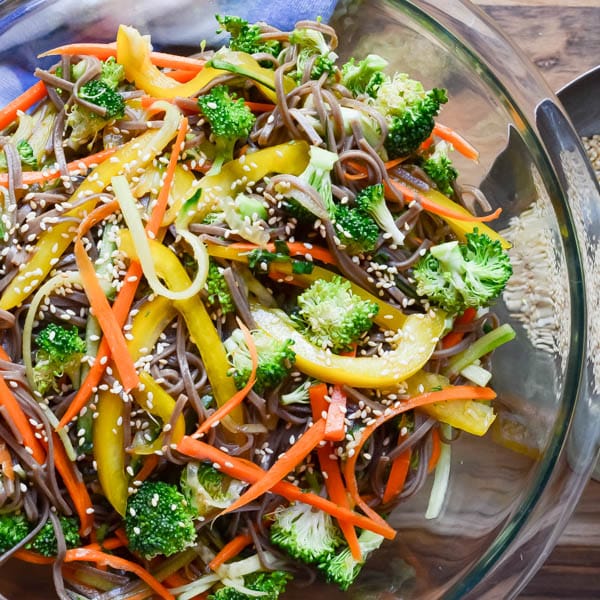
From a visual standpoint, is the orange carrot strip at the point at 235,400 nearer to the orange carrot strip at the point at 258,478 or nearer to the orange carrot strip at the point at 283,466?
the orange carrot strip at the point at 258,478

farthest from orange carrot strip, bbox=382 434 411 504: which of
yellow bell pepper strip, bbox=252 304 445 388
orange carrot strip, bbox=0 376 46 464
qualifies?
orange carrot strip, bbox=0 376 46 464

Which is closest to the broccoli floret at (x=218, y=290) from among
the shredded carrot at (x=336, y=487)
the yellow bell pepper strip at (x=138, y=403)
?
the yellow bell pepper strip at (x=138, y=403)

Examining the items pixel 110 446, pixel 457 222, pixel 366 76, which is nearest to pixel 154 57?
pixel 366 76

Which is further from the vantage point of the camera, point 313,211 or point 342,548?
point 342,548

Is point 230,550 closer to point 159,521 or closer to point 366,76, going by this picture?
point 159,521

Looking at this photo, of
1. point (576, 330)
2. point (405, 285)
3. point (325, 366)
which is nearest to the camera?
point (325, 366)

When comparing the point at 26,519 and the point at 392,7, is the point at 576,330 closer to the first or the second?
the point at 392,7

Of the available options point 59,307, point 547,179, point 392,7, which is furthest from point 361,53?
point 59,307

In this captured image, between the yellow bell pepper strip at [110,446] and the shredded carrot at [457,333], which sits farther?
the shredded carrot at [457,333]
